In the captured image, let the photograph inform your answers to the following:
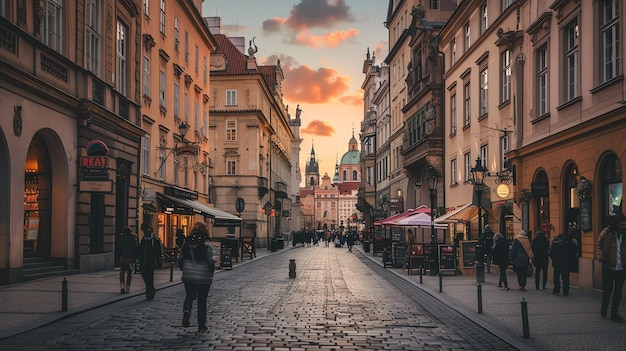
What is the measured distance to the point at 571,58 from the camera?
21516 millimetres

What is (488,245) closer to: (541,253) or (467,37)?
(541,253)

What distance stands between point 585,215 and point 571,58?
4.97m

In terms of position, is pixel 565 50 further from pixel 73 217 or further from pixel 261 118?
pixel 261 118

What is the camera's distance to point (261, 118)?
6675cm

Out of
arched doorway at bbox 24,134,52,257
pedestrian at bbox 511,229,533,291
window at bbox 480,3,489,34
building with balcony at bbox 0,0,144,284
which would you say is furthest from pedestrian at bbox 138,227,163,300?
window at bbox 480,3,489,34

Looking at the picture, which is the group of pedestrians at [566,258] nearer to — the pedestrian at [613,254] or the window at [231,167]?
the pedestrian at [613,254]

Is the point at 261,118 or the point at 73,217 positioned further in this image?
the point at 261,118

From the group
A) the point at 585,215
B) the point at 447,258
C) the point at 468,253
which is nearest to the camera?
the point at 585,215

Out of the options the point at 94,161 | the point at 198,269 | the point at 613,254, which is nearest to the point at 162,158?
the point at 94,161

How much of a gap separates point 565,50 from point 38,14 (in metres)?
15.8

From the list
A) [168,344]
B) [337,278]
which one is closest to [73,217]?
[337,278]

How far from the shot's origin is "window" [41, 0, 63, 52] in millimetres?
21459

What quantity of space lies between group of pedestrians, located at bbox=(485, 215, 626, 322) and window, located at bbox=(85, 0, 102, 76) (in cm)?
1531

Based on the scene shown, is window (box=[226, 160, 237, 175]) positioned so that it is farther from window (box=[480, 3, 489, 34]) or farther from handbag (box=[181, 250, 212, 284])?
handbag (box=[181, 250, 212, 284])
